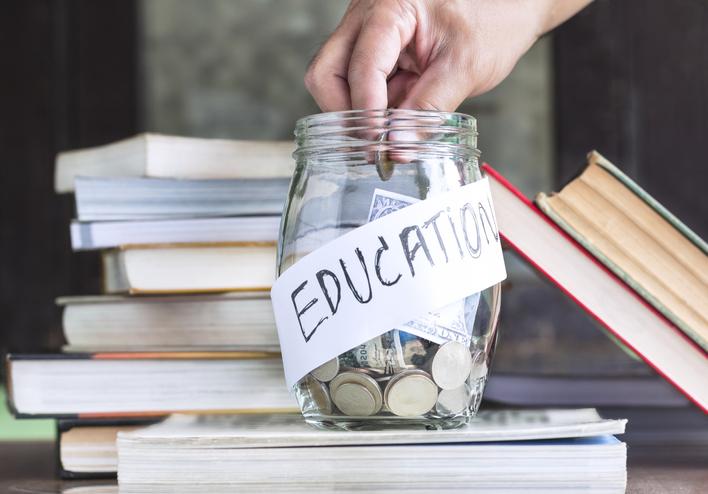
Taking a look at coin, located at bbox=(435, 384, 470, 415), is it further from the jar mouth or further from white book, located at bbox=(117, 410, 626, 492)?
the jar mouth

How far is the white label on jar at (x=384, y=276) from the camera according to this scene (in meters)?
0.59

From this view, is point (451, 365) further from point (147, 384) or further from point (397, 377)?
point (147, 384)

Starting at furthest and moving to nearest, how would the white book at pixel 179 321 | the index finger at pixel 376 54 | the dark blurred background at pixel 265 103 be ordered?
1. the dark blurred background at pixel 265 103
2. the white book at pixel 179 321
3. the index finger at pixel 376 54

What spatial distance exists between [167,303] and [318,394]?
236 mm

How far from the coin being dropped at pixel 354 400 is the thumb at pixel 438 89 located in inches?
9.0

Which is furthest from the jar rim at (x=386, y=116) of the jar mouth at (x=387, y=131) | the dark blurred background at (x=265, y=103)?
the dark blurred background at (x=265, y=103)

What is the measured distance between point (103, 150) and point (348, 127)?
347 mm

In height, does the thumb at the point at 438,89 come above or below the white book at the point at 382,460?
above

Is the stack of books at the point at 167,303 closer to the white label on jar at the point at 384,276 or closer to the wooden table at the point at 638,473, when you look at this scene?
the wooden table at the point at 638,473

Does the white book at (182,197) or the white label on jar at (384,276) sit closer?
the white label on jar at (384,276)

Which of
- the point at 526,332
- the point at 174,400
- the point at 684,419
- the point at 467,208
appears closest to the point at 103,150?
the point at 174,400

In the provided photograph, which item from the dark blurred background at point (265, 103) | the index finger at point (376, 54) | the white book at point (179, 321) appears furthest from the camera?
the dark blurred background at point (265, 103)

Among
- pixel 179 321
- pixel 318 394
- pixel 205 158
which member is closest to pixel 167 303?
pixel 179 321

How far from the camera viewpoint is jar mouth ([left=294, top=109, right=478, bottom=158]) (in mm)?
629
